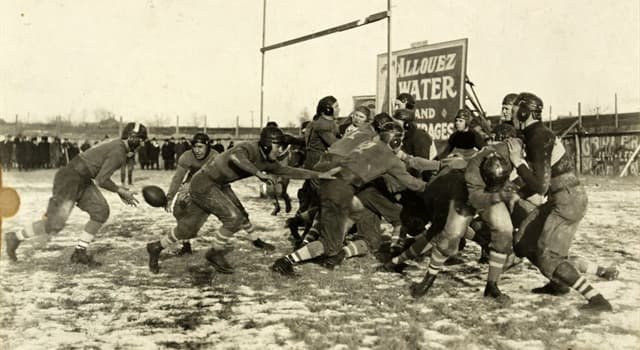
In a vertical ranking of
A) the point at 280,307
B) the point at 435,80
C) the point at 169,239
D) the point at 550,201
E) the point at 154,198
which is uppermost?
the point at 435,80

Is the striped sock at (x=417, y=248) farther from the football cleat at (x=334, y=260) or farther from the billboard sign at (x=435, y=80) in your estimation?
the billboard sign at (x=435, y=80)

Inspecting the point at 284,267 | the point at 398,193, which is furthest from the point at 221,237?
the point at 398,193

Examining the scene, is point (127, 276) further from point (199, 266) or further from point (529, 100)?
point (529, 100)

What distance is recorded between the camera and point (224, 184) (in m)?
6.86

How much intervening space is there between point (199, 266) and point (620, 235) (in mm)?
6757

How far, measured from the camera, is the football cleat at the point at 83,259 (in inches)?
279

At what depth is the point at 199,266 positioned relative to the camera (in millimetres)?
7148

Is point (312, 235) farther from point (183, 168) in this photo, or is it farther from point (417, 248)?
point (183, 168)

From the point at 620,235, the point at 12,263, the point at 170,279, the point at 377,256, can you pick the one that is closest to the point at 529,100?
the point at 377,256

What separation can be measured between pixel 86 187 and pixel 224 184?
176cm

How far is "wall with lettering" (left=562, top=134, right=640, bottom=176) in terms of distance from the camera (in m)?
27.4

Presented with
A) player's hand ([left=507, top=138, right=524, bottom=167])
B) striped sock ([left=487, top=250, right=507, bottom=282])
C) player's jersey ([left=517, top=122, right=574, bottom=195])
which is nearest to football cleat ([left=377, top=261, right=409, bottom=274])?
striped sock ([left=487, top=250, right=507, bottom=282])

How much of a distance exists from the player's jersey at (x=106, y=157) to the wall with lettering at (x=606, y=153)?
81.4 feet

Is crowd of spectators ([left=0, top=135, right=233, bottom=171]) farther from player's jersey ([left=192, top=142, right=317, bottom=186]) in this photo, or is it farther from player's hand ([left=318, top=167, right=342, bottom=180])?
player's hand ([left=318, top=167, right=342, bottom=180])
